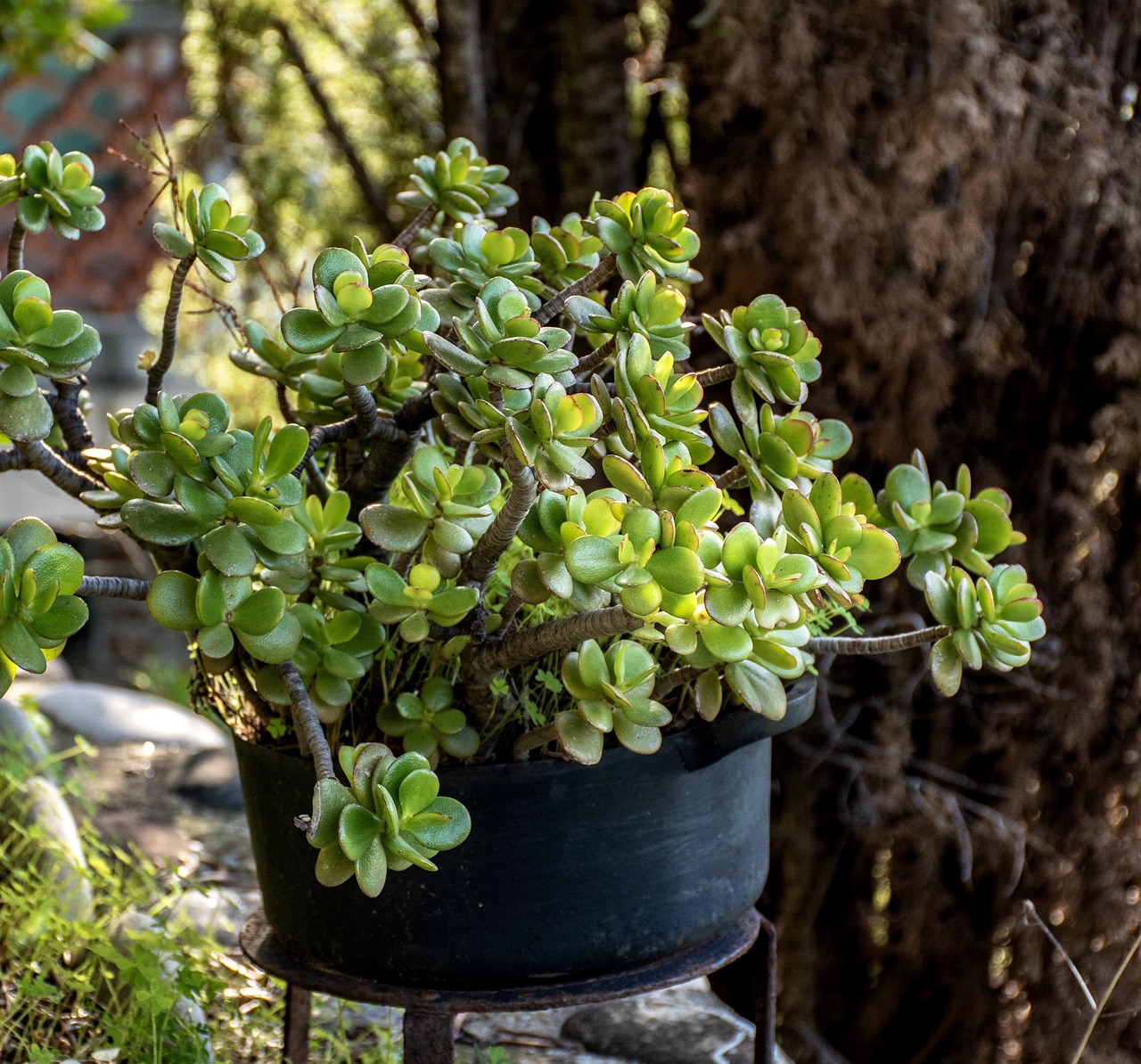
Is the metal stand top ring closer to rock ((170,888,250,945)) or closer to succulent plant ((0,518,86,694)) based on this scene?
succulent plant ((0,518,86,694))

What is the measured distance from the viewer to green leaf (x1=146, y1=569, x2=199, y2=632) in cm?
73

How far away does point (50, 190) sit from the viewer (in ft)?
2.95

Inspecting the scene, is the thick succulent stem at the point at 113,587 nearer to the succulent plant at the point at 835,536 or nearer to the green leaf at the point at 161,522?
the green leaf at the point at 161,522

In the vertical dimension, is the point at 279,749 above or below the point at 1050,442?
above

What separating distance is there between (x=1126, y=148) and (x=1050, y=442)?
0.45m

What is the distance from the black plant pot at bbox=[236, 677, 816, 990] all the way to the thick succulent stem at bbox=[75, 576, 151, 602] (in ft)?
0.57

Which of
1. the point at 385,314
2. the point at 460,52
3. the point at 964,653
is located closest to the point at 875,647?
the point at 964,653

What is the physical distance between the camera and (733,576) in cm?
69

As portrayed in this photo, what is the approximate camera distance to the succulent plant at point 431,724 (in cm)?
84

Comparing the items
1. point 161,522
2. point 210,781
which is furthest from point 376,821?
point 210,781

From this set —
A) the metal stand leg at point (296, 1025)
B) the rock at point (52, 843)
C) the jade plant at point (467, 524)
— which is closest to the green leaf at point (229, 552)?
the jade plant at point (467, 524)

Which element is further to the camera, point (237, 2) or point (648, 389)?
point (237, 2)

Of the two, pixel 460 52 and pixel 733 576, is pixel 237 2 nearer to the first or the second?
pixel 460 52

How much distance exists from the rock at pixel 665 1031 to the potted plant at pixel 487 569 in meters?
0.40
